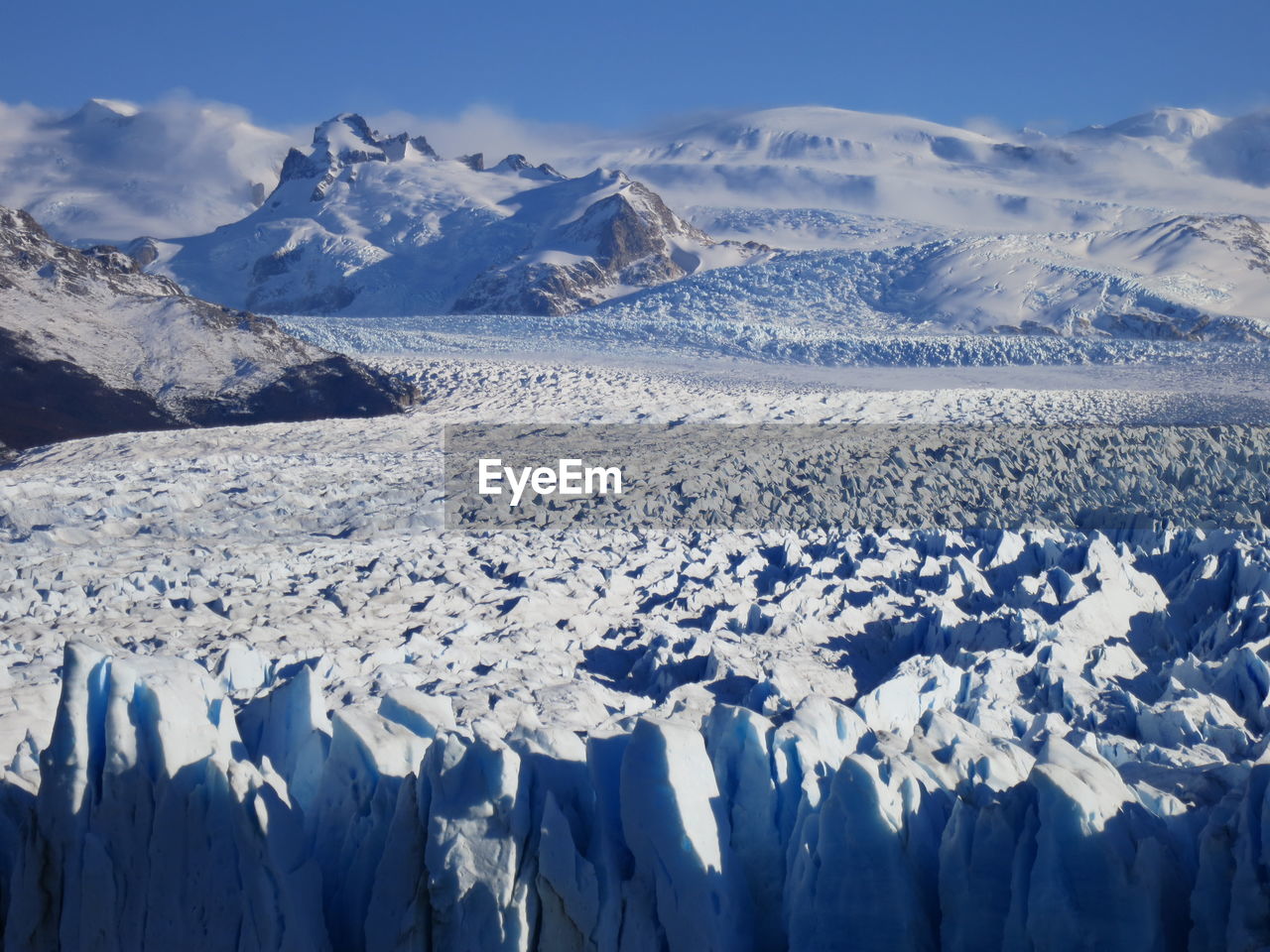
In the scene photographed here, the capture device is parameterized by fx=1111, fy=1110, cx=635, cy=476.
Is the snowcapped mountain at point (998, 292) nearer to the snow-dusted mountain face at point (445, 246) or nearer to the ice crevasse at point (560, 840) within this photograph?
the snow-dusted mountain face at point (445, 246)

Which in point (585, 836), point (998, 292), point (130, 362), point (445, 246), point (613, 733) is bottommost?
point (585, 836)

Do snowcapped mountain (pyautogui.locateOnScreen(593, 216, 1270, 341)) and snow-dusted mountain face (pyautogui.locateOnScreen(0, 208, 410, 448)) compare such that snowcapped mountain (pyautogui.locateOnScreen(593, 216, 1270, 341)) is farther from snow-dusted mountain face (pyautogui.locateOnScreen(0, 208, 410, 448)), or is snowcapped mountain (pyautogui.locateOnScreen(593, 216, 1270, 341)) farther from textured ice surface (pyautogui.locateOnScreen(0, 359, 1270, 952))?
textured ice surface (pyautogui.locateOnScreen(0, 359, 1270, 952))

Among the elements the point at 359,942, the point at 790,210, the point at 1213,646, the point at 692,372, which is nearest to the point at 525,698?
the point at 359,942

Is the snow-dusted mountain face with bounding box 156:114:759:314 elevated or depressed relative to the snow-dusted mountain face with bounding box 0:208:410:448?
elevated

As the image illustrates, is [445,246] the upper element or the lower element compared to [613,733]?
upper
